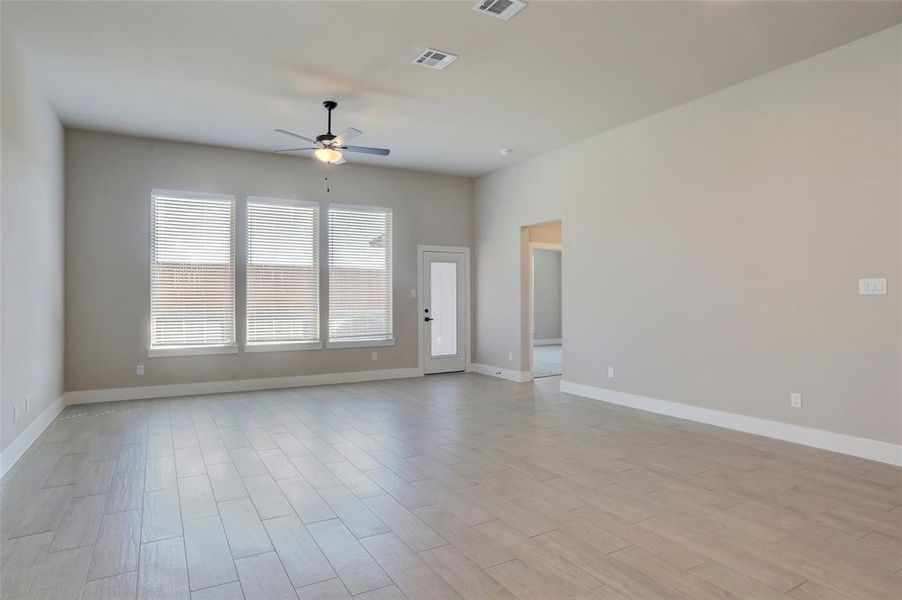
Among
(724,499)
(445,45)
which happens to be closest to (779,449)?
(724,499)

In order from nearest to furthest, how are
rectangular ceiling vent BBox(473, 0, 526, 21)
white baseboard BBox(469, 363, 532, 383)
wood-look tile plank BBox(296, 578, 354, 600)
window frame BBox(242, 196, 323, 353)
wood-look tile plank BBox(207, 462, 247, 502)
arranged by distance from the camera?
wood-look tile plank BBox(296, 578, 354, 600) < wood-look tile plank BBox(207, 462, 247, 502) < rectangular ceiling vent BBox(473, 0, 526, 21) < window frame BBox(242, 196, 323, 353) < white baseboard BBox(469, 363, 532, 383)

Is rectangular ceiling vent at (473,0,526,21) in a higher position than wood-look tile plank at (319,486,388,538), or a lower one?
higher

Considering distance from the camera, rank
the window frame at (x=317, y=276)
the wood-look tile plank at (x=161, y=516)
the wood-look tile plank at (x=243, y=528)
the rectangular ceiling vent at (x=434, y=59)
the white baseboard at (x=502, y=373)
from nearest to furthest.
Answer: the wood-look tile plank at (x=243, y=528) → the wood-look tile plank at (x=161, y=516) → the rectangular ceiling vent at (x=434, y=59) → the window frame at (x=317, y=276) → the white baseboard at (x=502, y=373)

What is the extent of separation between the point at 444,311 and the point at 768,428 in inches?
200

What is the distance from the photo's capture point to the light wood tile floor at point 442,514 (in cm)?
229

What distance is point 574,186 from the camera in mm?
6832

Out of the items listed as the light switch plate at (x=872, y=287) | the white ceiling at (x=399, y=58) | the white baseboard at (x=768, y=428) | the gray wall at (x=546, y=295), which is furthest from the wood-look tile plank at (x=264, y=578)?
the gray wall at (x=546, y=295)

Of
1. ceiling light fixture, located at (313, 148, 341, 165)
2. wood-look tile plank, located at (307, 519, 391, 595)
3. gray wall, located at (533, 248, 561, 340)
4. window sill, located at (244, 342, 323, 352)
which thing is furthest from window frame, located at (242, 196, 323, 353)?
gray wall, located at (533, 248, 561, 340)

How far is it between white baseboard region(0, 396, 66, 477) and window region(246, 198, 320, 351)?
88.7 inches

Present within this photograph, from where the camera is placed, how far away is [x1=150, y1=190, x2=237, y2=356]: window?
6617 mm

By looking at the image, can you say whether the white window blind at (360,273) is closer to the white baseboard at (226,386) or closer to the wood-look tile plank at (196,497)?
the white baseboard at (226,386)

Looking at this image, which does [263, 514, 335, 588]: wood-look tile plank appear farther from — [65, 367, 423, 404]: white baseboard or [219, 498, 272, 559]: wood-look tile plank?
[65, 367, 423, 404]: white baseboard

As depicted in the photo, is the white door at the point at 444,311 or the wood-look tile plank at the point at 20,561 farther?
the white door at the point at 444,311

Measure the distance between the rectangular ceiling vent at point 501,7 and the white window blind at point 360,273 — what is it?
460cm
